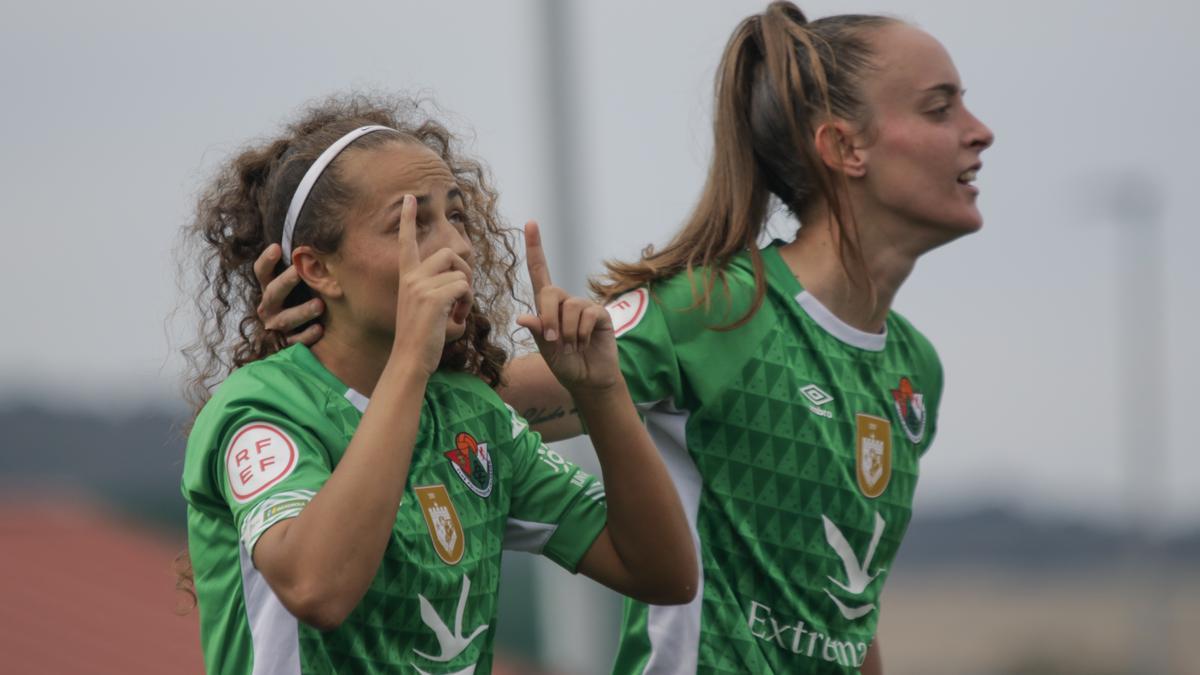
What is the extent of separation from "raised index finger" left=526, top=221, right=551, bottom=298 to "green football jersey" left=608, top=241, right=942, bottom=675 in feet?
1.92

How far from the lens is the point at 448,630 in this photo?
330cm

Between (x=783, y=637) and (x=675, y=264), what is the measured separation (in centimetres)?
88

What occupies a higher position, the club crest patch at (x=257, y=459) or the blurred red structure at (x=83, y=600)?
the club crest patch at (x=257, y=459)

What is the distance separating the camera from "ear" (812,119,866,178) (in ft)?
14.0

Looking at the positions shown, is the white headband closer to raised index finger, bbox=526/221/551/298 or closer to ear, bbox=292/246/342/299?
ear, bbox=292/246/342/299

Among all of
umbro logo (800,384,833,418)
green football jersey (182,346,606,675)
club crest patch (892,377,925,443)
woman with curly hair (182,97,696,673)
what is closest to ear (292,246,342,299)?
woman with curly hair (182,97,696,673)

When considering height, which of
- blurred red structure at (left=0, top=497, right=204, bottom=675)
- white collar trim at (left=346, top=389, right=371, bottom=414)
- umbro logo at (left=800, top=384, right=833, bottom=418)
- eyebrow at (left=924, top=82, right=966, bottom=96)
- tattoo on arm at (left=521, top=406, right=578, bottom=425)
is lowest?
blurred red structure at (left=0, top=497, right=204, bottom=675)

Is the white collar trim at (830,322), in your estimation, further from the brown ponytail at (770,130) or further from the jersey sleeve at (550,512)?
the jersey sleeve at (550,512)

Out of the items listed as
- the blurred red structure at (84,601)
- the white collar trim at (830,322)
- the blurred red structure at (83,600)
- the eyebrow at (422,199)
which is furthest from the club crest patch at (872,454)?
the blurred red structure at (83,600)

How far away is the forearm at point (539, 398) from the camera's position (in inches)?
157

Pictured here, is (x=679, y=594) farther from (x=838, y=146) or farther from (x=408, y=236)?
(x=838, y=146)

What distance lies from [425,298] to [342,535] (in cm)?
45

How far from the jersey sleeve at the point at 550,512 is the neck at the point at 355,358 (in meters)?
0.33

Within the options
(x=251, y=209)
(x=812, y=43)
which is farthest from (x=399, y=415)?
(x=812, y=43)
